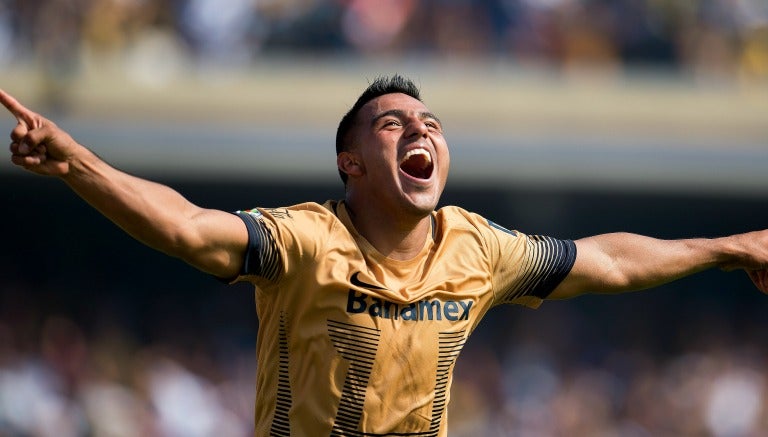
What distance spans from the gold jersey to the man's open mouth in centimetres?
36

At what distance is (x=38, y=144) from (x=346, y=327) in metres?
1.36

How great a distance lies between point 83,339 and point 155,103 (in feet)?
9.02

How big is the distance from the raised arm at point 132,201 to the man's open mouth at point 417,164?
2.87 ft

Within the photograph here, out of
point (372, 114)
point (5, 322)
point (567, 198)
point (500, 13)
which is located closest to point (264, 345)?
A: point (372, 114)

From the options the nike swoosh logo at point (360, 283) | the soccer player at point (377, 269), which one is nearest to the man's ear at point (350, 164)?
the soccer player at point (377, 269)

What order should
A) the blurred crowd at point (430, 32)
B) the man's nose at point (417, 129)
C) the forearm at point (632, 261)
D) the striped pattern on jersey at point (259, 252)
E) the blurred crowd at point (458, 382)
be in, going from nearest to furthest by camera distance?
1. the striped pattern on jersey at point (259, 252)
2. the man's nose at point (417, 129)
3. the forearm at point (632, 261)
4. the blurred crowd at point (458, 382)
5. the blurred crowd at point (430, 32)

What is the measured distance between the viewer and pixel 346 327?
499cm

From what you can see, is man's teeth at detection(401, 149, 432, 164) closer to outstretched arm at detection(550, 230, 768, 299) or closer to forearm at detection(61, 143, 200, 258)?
outstretched arm at detection(550, 230, 768, 299)

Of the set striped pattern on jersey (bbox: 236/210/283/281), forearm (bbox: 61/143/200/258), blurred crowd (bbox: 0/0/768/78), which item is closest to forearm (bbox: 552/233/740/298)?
striped pattern on jersey (bbox: 236/210/283/281)

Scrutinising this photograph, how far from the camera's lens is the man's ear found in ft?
17.7

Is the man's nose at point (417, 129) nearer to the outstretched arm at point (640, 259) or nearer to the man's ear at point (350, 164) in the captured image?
the man's ear at point (350, 164)

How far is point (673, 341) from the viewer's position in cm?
1583

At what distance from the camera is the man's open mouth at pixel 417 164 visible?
5332 millimetres

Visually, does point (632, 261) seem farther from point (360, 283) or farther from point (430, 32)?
point (430, 32)
